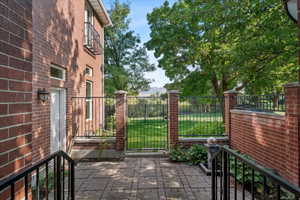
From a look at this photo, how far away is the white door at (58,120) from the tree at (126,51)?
37.5ft

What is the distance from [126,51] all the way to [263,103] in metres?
14.8

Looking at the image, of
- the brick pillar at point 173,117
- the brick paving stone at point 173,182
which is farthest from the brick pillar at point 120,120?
the brick paving stone at point 173,182

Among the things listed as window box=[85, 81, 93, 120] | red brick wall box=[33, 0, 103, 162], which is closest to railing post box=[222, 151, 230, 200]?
red brick wall box=[33, 0, 103, 162]

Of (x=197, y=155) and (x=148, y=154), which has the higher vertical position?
(x=197, y=155)

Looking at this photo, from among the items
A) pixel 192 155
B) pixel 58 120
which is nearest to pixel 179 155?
pixel 192 155

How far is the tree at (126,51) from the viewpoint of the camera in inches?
692

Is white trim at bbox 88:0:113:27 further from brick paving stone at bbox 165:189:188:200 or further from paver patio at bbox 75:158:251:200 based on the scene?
brick paving stone at bbox 165:189:188:200

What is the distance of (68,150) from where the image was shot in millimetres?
6008

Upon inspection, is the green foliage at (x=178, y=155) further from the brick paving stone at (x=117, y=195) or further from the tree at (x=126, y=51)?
the tree at (x=126, y=51)

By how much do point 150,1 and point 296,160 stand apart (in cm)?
1215

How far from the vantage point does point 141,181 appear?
4273 mm

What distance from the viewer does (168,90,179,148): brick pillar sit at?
19.9 feet

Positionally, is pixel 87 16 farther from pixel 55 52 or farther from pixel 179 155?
pixel 179 155

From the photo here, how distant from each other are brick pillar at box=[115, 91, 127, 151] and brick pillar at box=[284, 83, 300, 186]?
426 cm
